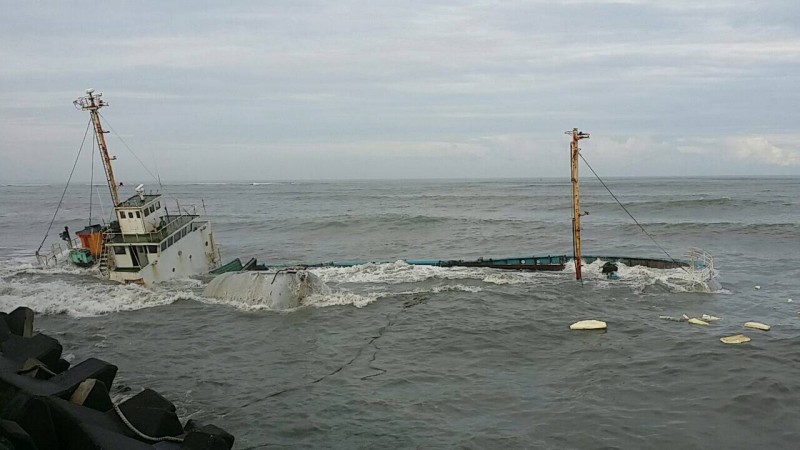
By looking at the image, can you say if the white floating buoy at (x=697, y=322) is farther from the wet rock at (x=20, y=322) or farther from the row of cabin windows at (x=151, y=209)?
the row of cabin windows at (x=151, y=209)

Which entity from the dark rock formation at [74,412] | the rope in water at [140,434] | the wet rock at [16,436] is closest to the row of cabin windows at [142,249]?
the dark rock formation at [74,412]

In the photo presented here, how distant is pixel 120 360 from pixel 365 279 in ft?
49.8

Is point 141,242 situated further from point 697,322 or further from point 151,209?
point 697,322

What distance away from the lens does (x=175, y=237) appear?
3002 cm

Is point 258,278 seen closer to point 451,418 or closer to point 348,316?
point 348,316

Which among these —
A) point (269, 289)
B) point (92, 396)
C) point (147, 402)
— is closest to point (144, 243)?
point (269, 289)

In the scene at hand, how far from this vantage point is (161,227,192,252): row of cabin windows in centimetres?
2884

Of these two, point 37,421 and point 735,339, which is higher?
point 37,421

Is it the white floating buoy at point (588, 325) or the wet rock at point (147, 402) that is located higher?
the wet rock at point (147, 402)

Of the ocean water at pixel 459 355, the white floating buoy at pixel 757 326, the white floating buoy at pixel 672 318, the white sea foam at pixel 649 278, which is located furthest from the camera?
the white sea foam at pixel 649 278

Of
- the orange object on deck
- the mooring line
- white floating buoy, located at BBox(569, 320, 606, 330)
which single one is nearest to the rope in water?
the mooring line

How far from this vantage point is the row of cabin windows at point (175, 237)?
94.6 ft

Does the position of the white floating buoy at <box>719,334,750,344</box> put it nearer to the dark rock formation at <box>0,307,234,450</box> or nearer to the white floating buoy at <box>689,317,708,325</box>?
the white floating buoy at <box>689,317,708,325</box>

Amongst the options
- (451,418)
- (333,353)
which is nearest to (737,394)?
(451,418)
